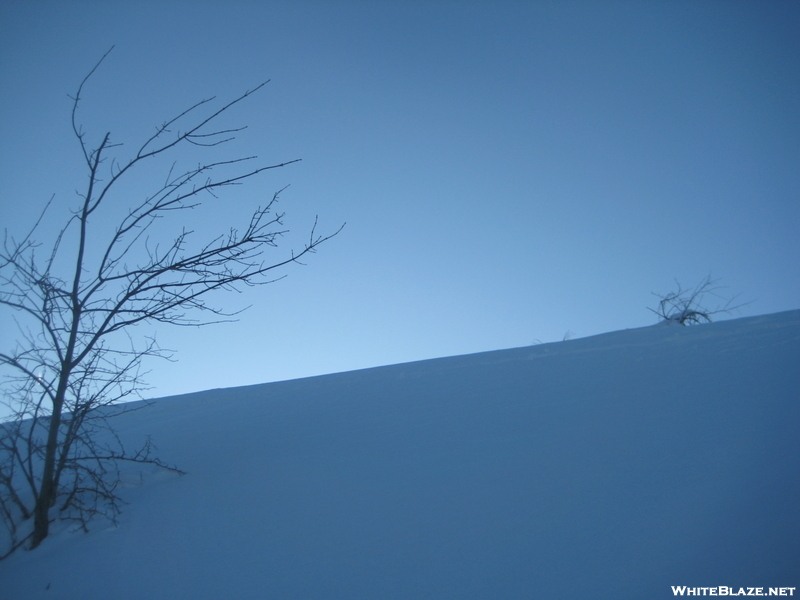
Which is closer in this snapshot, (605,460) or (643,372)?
(605,460)

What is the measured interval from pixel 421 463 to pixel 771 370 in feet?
10.4

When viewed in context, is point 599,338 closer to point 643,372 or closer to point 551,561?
point 643,372

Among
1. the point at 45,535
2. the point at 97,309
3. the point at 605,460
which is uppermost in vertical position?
the point at 97,309

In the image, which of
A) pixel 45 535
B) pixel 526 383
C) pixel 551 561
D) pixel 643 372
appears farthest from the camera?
pixel 526 383

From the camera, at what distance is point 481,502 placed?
2561mm

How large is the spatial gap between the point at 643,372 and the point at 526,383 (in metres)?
1.09

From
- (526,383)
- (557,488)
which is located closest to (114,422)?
(526,383)

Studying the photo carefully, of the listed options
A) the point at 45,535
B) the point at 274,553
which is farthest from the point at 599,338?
the point at 45,535

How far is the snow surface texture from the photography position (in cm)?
199

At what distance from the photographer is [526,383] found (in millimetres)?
4980

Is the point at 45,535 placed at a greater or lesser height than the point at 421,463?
lesser

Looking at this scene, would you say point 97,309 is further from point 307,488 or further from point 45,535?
point 307,488

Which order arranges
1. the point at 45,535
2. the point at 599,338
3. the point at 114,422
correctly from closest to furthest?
the point at 45,535, the point at 114,422, the point at 599,338

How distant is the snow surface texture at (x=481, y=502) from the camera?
1993 millimetres
